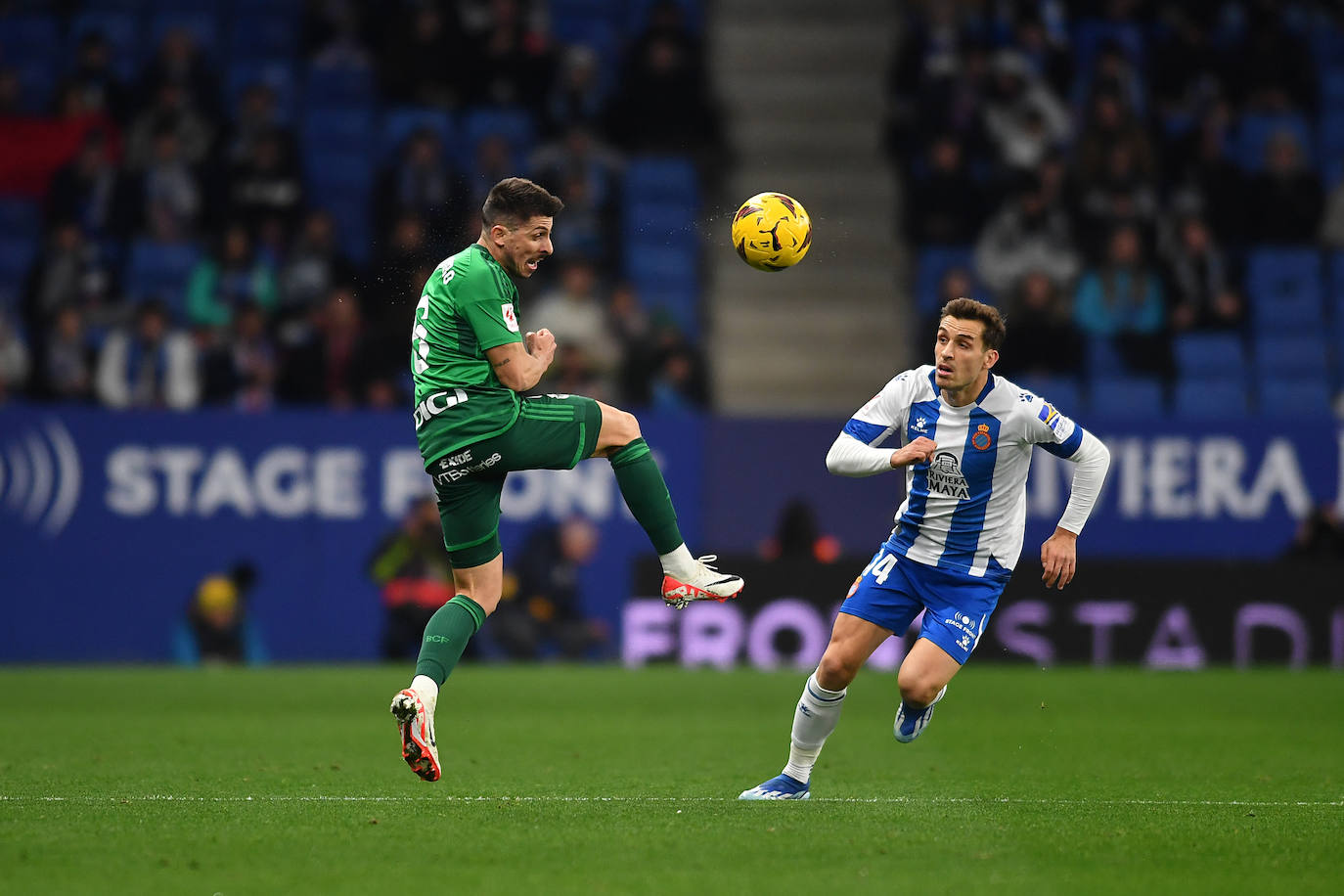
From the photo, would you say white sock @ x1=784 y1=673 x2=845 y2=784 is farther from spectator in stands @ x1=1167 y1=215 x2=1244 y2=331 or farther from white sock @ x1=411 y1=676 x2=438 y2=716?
spectator in stands @ x1=1167 y1=215 x2=1244 y2=331

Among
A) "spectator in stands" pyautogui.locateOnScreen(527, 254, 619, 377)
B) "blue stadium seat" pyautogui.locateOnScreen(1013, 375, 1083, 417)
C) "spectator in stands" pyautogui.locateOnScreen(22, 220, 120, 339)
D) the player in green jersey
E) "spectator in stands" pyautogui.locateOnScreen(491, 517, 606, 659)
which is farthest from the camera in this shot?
"blue stadium seat" pyautogui.locateOnScreen(1013, 375, 1083, 417)

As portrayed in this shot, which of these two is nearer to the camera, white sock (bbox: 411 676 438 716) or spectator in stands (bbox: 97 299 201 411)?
white sock (bbox: 411 676 438 716)

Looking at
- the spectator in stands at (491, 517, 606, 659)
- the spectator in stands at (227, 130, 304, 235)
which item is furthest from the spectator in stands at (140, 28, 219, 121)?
the spectator in stands at (491, 517, 606, 659)

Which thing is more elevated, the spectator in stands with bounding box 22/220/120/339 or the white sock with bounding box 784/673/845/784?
the spectator in stands with bounding box 22/220/120/339

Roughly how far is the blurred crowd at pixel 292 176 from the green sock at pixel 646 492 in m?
6.83

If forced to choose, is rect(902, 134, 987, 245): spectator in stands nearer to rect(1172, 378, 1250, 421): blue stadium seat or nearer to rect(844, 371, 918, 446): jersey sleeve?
rect(1172, 378, 1250, 421): blue stadium seat

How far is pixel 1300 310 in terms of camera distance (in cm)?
1739

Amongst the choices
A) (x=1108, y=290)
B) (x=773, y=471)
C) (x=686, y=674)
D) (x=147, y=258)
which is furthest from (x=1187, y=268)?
(x=147, y=258)

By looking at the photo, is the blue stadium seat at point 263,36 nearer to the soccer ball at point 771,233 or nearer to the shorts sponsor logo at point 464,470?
the soccer ball at point 771,233

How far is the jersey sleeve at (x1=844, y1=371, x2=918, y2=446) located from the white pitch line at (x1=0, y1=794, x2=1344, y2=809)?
1.51 meters

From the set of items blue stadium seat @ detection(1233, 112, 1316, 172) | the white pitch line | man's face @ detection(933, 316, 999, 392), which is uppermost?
blue stadium seat @ detection(1233, 112, 1316, 172)

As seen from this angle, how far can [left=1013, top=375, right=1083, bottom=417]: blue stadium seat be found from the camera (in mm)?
16047

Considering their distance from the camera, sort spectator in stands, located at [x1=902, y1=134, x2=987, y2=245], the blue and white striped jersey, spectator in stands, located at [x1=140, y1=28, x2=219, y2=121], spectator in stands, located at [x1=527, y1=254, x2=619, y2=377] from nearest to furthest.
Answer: the blue and white striped jersey → spectator in stands, located at [x1=527, y1=254, x2=619, y2=377] → spectator in stands, located at [x1=902, y1=134, x2=987, y2=245] → spectator in stands, located at [x1=140, y1=28, x2=219, y2=121]

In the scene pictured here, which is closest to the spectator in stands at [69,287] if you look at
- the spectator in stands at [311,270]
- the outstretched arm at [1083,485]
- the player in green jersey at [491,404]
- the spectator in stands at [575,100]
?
the spectator in stands at [311,270]
